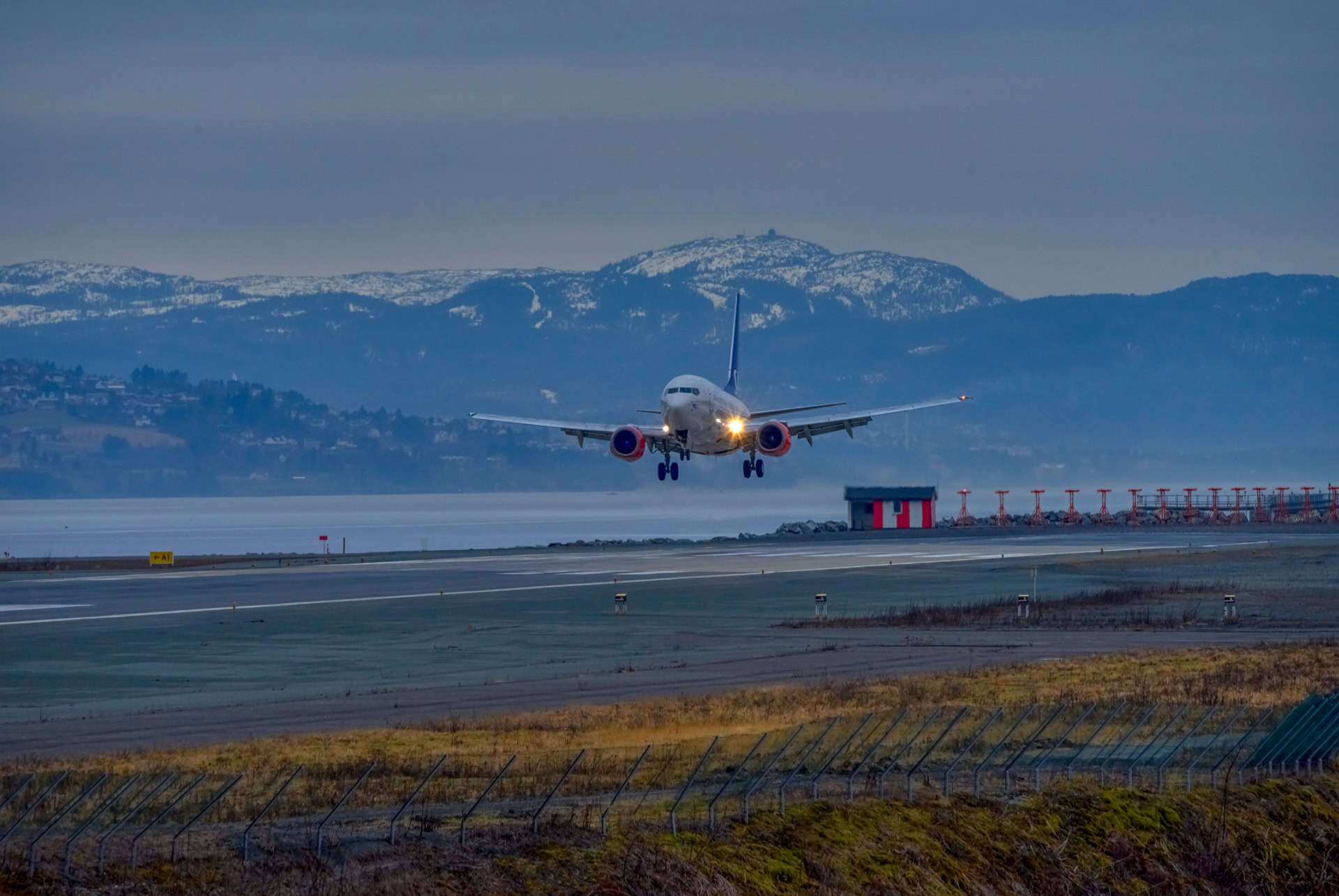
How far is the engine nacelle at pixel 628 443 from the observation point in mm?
90562

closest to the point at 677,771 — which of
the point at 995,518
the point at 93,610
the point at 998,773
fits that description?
the point at 998,773

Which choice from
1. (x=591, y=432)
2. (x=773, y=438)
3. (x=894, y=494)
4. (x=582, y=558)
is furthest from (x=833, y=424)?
(x=894, y=494)

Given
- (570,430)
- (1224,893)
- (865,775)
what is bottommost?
(1224,893)

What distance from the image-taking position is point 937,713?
2891cm

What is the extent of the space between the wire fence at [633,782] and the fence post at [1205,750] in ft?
0.17

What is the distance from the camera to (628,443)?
91.1 meters

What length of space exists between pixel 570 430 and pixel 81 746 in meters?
68.7

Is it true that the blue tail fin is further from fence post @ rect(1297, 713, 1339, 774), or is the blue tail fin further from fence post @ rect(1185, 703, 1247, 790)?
fence post @ rect(1297, 713, 1339, 774)

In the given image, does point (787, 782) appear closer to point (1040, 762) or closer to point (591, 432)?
point (1040, 762)

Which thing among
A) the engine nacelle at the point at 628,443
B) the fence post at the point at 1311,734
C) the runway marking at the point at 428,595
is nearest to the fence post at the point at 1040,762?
the fence post at the point at 1311,734

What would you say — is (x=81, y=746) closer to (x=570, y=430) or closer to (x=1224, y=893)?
(x=1224, y=893)

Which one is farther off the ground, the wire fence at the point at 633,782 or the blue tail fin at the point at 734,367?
the blue tail fin at the point at 734,367

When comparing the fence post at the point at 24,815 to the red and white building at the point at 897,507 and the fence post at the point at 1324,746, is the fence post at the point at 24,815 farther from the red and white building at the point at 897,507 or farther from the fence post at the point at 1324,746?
the red and white building at the point at 897,507

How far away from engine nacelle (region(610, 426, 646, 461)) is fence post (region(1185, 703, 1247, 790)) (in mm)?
62263
